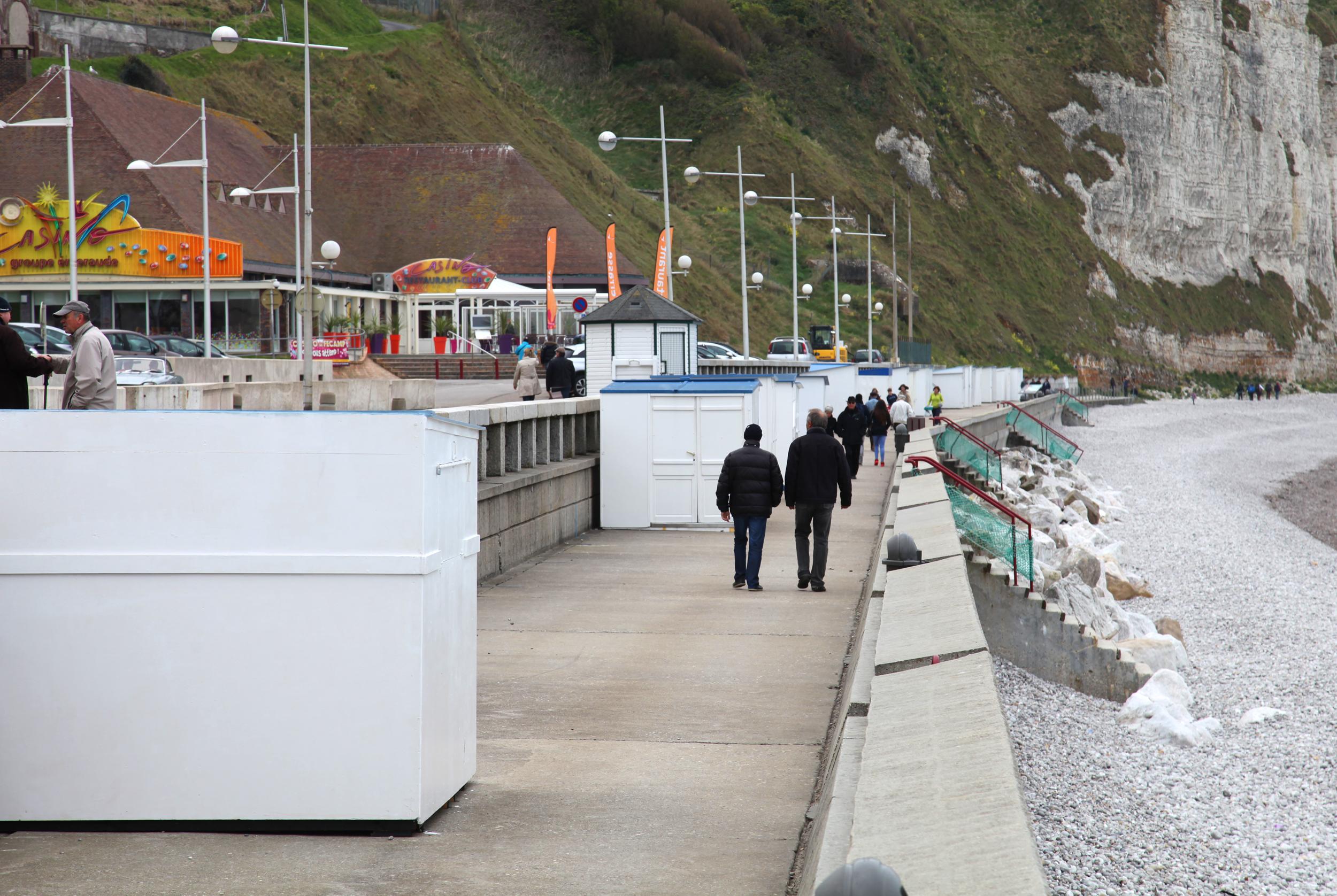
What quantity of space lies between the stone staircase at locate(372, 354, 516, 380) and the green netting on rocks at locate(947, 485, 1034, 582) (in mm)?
31858

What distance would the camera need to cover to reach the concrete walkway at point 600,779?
5320 millimetres

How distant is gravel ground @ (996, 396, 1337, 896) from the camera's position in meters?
9.77

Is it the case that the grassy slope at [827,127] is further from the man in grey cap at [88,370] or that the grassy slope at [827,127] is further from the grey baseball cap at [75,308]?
the grey baseball cap at [75,308]

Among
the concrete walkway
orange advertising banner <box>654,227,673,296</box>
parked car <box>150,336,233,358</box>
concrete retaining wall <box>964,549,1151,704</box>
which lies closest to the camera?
the concrete walkway

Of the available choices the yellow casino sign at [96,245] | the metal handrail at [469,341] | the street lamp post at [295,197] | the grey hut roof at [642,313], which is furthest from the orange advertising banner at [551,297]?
the grey hut roof at [642,313]

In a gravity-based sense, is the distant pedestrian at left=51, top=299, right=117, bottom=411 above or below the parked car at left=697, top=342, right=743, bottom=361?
below

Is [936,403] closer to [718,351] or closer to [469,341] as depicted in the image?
[718,351]

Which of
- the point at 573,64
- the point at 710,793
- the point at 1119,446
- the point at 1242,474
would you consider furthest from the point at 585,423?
the point at 573,64

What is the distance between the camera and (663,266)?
1585 inches

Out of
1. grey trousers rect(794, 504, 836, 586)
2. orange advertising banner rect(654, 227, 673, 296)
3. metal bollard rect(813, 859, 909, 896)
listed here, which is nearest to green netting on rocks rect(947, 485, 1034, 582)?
grey trousers rect(794, 504, 836, 586)

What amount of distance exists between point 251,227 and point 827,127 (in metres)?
63.9

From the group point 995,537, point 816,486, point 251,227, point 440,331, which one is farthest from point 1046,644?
point 251,227

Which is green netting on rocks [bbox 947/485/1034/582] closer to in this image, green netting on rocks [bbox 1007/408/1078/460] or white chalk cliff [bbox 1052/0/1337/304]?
green netting on rocks [bbox 1007/408/1078/460]

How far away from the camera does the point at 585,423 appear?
19719 mm
